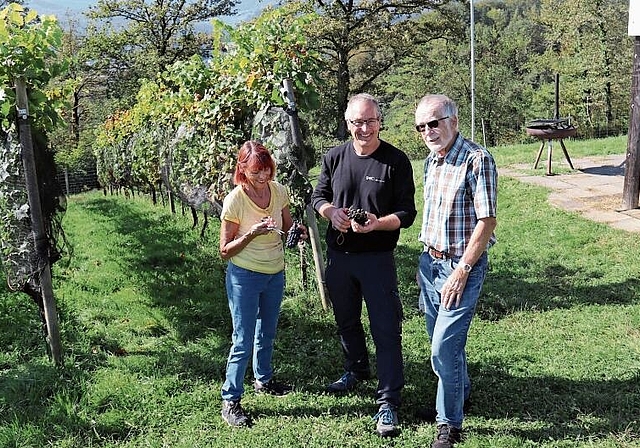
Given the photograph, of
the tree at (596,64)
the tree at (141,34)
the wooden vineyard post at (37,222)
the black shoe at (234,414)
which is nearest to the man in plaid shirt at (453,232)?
the black shoe at (234,414)

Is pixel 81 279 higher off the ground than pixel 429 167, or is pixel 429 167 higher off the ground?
pixel 429 167

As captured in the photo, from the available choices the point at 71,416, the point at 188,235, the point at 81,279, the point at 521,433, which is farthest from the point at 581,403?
the point at 188,235

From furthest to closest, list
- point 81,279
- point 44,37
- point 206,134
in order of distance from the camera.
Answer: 1. point 81,279
2. point 206,134
3. point 44,37

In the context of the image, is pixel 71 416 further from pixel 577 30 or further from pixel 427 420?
pixel 577 30

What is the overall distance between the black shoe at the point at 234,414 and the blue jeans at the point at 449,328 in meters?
1.01

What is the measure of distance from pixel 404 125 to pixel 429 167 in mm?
27163

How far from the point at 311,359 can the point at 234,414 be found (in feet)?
2.82

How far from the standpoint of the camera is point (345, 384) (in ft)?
10.9

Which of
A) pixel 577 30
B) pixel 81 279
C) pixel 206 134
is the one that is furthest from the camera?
pixel 577 30

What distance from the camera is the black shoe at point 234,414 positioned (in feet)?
9.80

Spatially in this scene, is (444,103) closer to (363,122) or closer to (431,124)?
(431,124)

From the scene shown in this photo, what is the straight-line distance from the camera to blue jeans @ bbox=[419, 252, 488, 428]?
252 cm

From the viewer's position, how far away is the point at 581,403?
303 cm

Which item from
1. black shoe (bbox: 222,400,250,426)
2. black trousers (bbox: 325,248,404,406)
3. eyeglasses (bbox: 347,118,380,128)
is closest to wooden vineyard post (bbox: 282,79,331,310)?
black trousers (bbox: 325,248,404,406)
